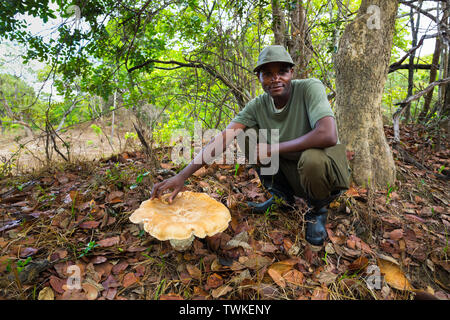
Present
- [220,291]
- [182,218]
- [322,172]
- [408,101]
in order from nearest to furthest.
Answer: [220,291] → [182,218] → [322,172] → [408,101]

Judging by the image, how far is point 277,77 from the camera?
2322 millimetres

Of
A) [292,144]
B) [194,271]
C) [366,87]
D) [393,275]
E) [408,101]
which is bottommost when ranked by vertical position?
[393,275]

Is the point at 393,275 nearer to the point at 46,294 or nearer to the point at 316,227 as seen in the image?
the point at 316,227

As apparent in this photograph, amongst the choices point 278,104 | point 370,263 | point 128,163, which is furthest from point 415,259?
point 128,163

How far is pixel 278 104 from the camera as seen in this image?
8.43 feet

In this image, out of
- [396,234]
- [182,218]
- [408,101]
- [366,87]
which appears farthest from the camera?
[408,101]

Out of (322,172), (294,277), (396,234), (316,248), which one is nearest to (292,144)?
(322,172)

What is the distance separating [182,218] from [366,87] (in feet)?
9.49

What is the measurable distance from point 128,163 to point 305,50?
3609 millimetres

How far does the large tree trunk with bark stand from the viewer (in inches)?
117

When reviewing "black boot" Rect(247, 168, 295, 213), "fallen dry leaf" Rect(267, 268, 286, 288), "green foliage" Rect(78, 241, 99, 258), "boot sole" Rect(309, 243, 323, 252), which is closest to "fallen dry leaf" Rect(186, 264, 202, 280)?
"fallen dry leaf" Rect(267, 268, 286, 288)

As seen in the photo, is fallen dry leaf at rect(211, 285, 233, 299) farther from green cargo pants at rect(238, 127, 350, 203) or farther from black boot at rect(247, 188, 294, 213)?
green cargo pants at rect(238, 127, 350, 203)

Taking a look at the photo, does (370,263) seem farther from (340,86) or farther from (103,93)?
(103,93)

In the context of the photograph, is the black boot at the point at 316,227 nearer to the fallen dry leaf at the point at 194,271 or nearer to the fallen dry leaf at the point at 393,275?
the fallen dry leaf at the point at 393,275
